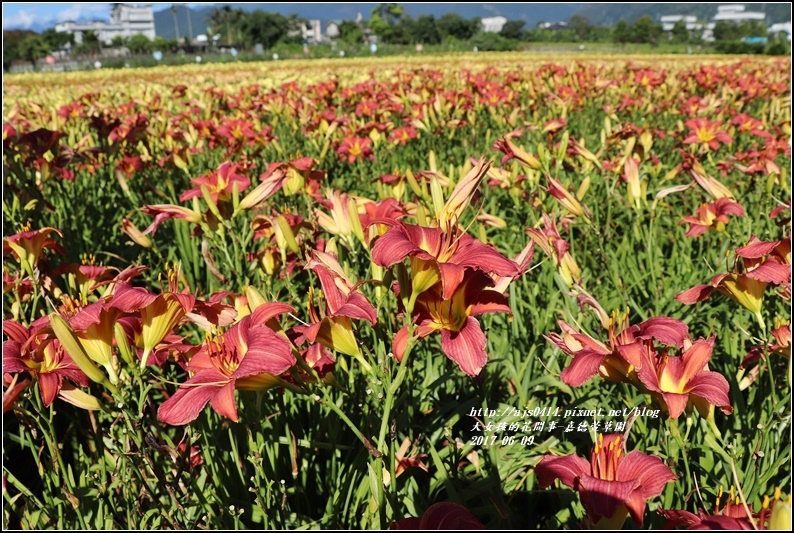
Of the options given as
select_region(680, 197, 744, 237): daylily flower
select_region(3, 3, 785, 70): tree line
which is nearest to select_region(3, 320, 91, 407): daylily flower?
select_region(680, 197, 744, 237): daylily flower

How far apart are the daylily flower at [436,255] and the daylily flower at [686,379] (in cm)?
34

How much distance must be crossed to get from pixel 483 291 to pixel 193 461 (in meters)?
0.96

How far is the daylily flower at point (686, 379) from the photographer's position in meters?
0.94

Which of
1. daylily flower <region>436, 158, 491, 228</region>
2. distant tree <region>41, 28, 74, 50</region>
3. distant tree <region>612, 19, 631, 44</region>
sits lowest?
daylily flower <region>436, 158, 491, 228</region>

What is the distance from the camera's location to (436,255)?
36.6 inches

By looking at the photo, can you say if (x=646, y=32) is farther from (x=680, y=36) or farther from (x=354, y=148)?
(x=354, y=148)

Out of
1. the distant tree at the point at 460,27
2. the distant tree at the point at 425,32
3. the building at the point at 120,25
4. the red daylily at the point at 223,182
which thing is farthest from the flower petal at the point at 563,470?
the building at the point at 120,25

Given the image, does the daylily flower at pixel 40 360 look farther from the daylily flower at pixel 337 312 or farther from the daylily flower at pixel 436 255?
the daylily flower at pixel 436 255

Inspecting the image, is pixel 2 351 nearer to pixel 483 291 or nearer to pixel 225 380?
pixel 225 380

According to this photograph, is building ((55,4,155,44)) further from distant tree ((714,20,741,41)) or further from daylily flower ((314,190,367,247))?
daylily flower ((314,190,367,247))

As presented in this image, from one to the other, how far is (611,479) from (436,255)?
0.45 m

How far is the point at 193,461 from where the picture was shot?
147 centimetres

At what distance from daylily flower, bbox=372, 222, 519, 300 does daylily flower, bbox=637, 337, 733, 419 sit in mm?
336

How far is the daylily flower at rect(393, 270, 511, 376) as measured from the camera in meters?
0.94
